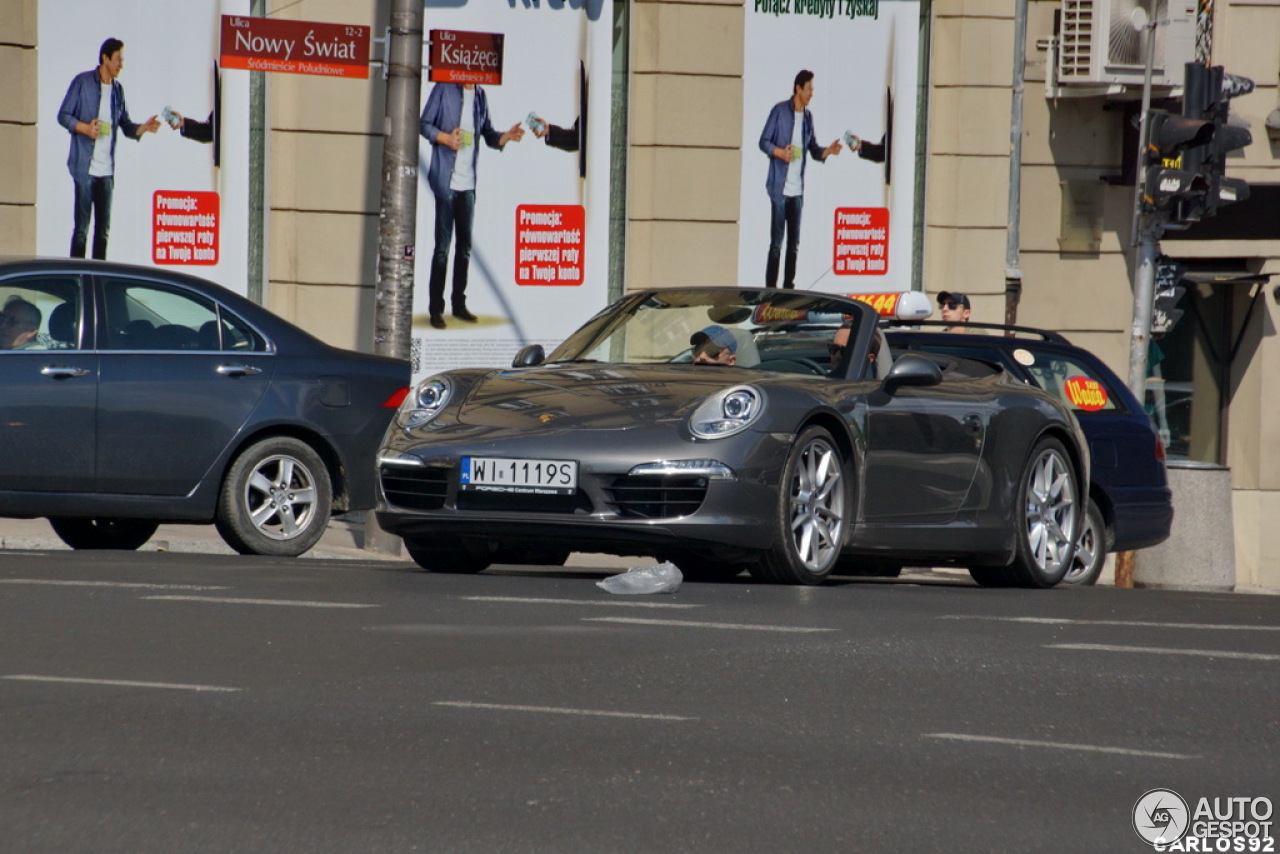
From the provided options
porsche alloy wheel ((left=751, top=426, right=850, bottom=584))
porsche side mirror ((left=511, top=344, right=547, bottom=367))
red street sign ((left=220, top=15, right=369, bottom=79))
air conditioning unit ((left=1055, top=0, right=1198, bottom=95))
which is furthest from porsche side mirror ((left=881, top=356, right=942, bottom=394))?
air conditioning unit ((left=1055, top=0, right=1198, bottom=95))

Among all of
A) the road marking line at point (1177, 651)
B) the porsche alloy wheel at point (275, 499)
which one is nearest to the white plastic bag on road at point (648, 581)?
the road marking line at point (1177, 651)

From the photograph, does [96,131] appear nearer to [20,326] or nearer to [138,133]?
[138,133]

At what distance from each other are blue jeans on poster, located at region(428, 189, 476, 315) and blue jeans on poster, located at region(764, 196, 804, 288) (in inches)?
114

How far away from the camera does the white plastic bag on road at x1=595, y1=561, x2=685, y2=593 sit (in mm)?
8328

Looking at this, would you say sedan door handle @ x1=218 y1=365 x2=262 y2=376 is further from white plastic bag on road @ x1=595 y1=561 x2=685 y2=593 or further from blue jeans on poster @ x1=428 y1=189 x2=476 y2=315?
blue jeans on poster @ x1=428 y1=189 x2=476 y2=315

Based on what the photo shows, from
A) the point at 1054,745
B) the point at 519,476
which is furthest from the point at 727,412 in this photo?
the point at 1054,745

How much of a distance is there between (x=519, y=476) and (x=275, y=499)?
2458mm

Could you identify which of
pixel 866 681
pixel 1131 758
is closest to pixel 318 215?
pixel 866 681

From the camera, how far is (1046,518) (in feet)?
34.4

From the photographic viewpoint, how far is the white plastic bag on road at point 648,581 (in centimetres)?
833

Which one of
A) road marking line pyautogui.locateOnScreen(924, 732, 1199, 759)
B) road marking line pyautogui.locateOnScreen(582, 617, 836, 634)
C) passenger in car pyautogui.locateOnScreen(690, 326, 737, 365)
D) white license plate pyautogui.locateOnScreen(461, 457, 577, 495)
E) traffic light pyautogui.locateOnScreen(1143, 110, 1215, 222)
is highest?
traffic light pyautogui.locateOnScreen(1143, 110, 1215, 222)

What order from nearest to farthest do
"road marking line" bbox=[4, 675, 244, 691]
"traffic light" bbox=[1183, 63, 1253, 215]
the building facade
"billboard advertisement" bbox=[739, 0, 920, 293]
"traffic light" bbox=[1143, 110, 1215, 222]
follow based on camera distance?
1. "road marking line" bbox=[4, 675, 244, 691]
2. "traffic light" bbox=[1143, 110, 1215, 222]
3. "traffic light" bbox=[1183, 63, 1253, 215]
4. the building facade
5. "billboard advertisement" bbox=[739, 0, 920, 293]

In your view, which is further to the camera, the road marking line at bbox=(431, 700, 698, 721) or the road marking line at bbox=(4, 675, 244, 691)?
the road marking line at bbox=(4, 675, 244, 691)

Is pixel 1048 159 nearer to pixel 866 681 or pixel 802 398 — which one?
pixel 802 398
